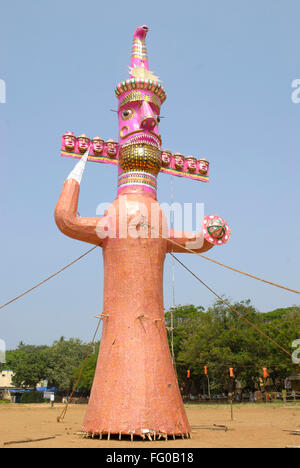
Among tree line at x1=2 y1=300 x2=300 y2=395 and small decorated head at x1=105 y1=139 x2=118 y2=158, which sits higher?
small decorated head at x1=105 y1=139 x2=118 y2=158

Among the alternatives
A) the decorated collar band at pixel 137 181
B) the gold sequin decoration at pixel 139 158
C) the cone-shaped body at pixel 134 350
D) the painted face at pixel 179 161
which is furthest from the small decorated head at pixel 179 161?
the cone-shaped body at pixel 134 350

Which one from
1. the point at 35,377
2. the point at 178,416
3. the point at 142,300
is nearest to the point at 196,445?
the point at 178,416

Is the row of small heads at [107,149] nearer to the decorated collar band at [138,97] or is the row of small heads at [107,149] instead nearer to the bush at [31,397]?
the decorated collar band at [138,97]

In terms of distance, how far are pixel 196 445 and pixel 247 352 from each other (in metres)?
20.9

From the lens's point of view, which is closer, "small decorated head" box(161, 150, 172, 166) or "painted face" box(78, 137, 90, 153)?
"painted face" box(78, 137, 90, 153)

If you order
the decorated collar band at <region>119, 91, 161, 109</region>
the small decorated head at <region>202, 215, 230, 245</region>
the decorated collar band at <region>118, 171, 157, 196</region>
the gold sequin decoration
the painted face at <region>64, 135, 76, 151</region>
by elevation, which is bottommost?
the small decorated head at <region>202, 215, 230, 245</region>

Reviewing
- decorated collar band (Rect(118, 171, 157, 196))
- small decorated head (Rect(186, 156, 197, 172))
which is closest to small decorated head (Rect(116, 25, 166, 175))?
decorated collar band (Rect(118, 171, 157, 196))

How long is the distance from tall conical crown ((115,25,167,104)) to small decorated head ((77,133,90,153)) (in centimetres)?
133

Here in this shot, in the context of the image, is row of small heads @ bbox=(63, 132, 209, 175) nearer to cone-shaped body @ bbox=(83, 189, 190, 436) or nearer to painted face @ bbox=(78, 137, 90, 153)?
painted face @ bbox=(78, 137, 90, 153)

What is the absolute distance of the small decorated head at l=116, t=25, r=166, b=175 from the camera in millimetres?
9562

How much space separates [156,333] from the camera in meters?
8.57

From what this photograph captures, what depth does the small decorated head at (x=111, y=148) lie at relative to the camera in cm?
1016

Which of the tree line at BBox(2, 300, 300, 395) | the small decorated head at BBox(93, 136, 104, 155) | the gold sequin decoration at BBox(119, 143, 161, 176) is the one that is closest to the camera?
the gold sequin decoration at BBox(119, 143, 161, 176)
